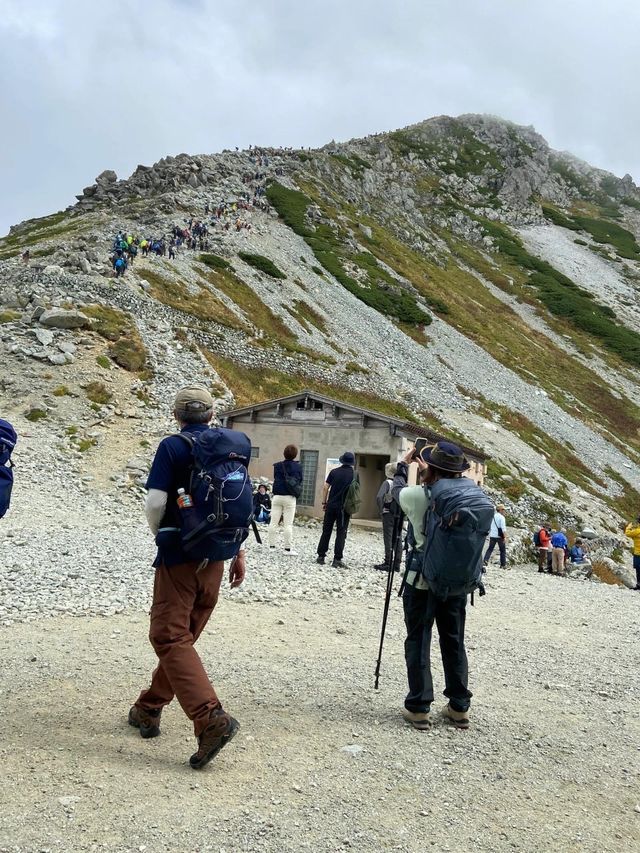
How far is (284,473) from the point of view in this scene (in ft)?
44.4

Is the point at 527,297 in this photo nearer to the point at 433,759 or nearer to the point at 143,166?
the point at 143,166

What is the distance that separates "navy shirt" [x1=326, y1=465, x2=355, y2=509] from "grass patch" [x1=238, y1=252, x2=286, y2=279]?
40.5 meters

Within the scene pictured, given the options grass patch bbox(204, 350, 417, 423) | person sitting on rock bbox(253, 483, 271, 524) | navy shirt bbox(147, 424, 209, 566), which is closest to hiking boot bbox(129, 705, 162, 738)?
navy shirt bbox(147, 424, 209, 566)

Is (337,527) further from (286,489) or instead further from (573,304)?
(573,304)

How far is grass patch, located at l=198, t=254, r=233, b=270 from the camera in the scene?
46.9 m

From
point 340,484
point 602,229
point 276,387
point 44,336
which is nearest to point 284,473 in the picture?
point 340,484

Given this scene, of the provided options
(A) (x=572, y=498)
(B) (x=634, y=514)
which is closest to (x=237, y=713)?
(A) (x=572, y=498)

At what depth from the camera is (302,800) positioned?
3.67 m

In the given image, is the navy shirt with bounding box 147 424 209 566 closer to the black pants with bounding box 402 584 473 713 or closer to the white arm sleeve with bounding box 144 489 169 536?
the white arm sleeve with bounding box 144 489 169 536

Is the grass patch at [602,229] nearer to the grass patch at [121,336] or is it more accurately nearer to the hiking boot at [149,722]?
the grass patch at [121,336]

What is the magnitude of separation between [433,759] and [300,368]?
3430 centimetres

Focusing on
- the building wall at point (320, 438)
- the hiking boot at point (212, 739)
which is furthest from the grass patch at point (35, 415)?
the hiking boot at point (212, 739)

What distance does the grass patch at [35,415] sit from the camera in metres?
22.9

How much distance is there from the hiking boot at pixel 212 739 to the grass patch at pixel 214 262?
4551cm
